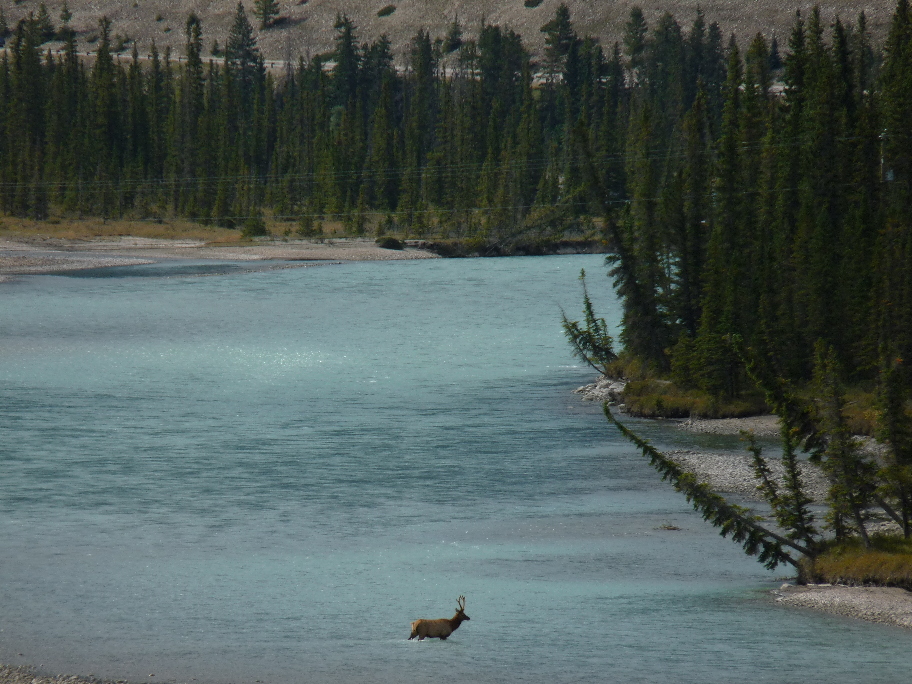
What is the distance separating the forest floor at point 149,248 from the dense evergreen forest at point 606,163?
19.1 feet

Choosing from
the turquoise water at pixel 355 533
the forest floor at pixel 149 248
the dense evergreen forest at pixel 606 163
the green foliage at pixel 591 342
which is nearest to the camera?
the turquoise water at pixel 355 533

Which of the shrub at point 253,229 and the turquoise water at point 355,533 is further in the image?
the shrub at point 253,229

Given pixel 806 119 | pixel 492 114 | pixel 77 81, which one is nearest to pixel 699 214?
pixel 806 119

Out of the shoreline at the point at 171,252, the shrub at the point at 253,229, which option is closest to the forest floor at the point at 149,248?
the shoreline at the point at 171,252

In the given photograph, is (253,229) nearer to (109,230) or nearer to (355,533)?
(109,230)

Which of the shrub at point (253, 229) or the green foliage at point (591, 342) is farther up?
the shrub at point (253, 229)

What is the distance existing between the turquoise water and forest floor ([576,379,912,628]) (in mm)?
607

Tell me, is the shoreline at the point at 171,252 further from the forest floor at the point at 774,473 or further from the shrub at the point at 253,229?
the forest floor at the point at 774,473

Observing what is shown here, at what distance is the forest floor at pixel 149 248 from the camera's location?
107312mm

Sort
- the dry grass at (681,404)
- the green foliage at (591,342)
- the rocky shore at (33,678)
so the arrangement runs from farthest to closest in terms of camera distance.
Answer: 1. the green foliage at (591,342)
2. the dry grass at (681,404)
3. the rocky shore at (33,678)

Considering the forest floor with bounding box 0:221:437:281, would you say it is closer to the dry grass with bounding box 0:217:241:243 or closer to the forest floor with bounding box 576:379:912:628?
the dry grass with bounding box 0:217:241:243

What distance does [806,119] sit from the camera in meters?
67.2

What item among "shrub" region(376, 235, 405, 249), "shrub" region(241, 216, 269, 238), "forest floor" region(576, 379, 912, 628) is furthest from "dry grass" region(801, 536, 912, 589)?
"shrub" region(241, 216, 269, 238)

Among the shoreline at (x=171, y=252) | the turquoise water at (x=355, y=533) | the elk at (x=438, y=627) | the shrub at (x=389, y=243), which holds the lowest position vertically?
the turquoise water at (x=355, y=533)
